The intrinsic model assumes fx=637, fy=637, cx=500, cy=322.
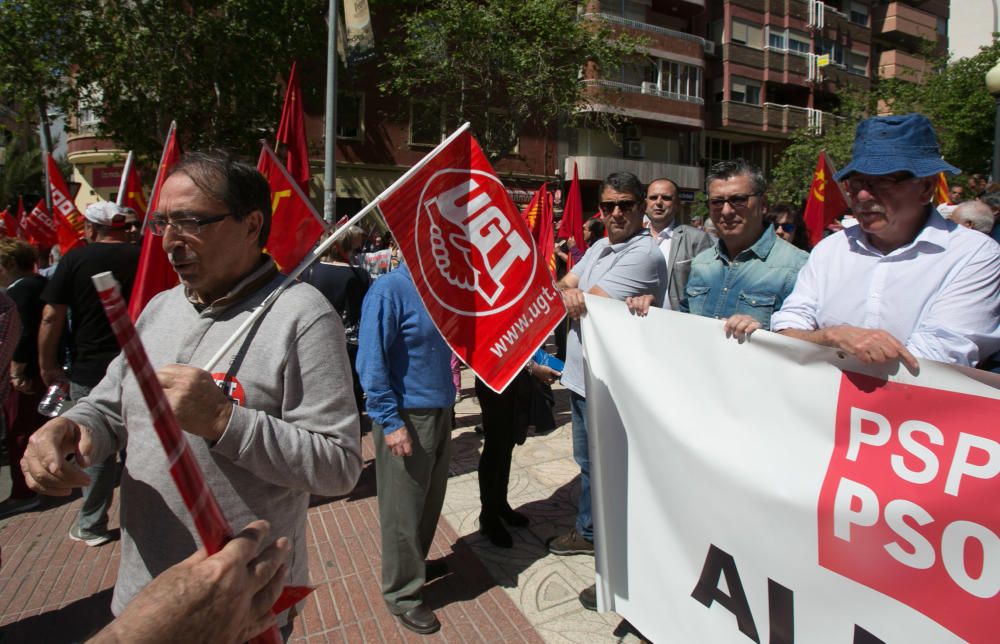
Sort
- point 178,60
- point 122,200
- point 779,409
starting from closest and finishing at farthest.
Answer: point 779,409 → point 122,200 → point 178,60

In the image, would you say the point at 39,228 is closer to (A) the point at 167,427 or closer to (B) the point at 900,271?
(A) the point at 167,427

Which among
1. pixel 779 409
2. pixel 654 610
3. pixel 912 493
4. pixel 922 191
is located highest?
pixel 922 191

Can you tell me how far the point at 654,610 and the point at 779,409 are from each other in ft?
3.34

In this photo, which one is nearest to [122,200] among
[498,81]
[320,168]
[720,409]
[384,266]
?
[720,409]

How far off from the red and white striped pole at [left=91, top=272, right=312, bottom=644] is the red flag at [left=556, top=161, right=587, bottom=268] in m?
7.80

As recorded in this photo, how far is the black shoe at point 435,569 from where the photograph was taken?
3.50 meters

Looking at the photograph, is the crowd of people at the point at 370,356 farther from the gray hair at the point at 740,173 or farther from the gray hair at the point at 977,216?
the gray hair at the point at 977,216

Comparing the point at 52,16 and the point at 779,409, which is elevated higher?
the point at 52,16

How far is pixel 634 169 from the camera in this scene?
3234 cm

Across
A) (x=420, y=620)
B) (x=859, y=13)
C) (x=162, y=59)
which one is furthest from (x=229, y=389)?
(x=859, y=13)

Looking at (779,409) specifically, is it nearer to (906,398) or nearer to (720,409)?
(720,409)

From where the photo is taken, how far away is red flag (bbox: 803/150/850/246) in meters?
6.17

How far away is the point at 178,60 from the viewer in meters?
16.4

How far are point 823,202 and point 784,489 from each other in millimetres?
5219
